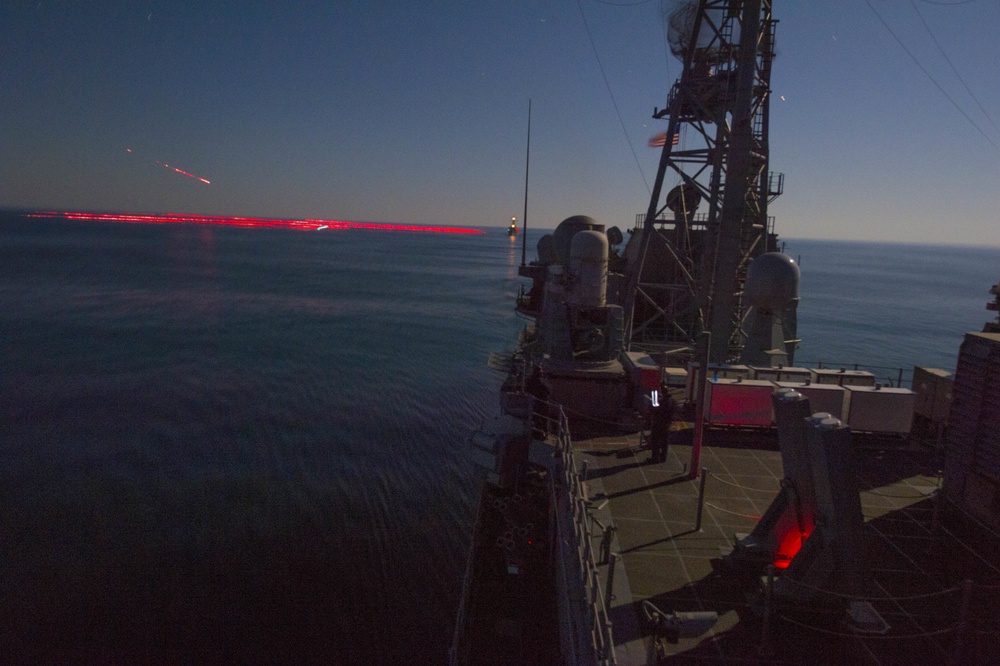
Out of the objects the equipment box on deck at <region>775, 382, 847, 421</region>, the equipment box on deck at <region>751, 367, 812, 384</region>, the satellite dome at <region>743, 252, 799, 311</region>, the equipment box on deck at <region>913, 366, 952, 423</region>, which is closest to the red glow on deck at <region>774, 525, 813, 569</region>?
the equipment box on deck at <region>775, 382, 847, 421</region>

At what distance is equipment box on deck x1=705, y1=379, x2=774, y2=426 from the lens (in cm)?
1302

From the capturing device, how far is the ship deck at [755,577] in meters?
6.21

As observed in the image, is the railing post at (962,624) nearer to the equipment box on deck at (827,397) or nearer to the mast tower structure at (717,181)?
the equipment box on deck at (827,397)

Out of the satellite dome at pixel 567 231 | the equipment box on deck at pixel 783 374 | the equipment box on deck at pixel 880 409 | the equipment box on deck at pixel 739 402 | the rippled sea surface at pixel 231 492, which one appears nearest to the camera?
the equipment box on deck at pixel 880 409

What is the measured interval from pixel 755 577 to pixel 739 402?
6.15 m

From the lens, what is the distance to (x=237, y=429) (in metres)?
24.1

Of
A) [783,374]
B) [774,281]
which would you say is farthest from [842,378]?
[774,281]

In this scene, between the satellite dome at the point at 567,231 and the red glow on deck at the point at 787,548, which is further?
the satellite dome at the point at 567,231

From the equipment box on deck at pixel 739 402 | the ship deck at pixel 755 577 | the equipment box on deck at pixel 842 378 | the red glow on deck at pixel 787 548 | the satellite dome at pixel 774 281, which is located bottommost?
the ship deck at pixel 755 577

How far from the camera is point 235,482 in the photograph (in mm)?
19438

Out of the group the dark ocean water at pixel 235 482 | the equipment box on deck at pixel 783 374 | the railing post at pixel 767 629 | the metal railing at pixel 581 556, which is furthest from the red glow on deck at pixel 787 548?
the dark ocean water at pixel 235 482

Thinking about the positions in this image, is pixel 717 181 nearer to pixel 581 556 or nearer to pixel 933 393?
pixel 933 393

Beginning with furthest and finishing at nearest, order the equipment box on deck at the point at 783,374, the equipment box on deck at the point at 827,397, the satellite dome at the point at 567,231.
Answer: the satellite dome at the point at 567,231
the equipment box on deck at the point at 783,374
the equipment box on deck at the point at 827,397

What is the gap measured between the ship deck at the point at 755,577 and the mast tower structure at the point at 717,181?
27.1 ft
